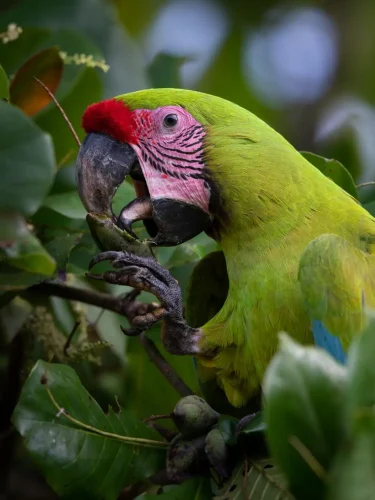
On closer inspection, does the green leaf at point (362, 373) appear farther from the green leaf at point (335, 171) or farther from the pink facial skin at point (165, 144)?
the green leaf at point (335, 171)

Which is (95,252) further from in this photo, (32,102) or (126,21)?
(126,21)

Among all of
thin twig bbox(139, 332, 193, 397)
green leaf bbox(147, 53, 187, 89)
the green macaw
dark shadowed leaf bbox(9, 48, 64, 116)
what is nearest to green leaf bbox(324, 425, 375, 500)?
the green macaw

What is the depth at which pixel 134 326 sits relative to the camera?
1.25 metres

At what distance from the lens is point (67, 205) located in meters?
1.26

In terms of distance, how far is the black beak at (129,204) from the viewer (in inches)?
47.7

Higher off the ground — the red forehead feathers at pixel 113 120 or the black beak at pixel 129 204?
the red forehead feathers at pixel 113 120

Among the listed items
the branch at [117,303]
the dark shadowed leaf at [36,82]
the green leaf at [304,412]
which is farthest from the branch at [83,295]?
the green leaf at [304,412]

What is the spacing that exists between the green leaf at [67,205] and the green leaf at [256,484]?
19.8 inches

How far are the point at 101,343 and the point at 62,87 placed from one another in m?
0.50

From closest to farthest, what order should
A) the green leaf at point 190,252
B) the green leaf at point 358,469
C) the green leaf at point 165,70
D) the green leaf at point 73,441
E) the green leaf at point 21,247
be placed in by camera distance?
the green leaf at point 358,469 → the green leaf at point 21,247 → the green leaf at point 73,441 → the green leaf at point 190,252 → the green leaf at point 165,70

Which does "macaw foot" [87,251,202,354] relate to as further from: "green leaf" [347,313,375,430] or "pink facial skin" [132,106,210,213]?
"green leaf" [347,313,375,430]

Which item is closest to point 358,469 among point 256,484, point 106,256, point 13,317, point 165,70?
point 256,484

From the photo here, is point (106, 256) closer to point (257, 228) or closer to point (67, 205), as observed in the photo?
point (67, 205)

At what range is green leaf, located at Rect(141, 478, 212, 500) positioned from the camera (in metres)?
1.06
